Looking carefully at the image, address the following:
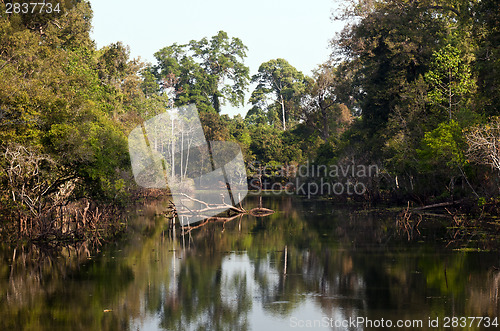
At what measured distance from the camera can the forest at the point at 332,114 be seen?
2417 cm

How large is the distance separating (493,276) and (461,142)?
17.2 metres

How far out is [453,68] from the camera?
121 ft

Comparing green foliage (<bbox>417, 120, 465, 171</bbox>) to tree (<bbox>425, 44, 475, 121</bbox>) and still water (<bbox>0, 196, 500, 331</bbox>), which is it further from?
still water (<bbox>0, 196, 500, 331</bbox>)

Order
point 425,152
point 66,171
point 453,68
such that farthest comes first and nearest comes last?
point 453,68, point 425,152, point 66,171

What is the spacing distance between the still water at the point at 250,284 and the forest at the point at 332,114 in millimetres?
3828

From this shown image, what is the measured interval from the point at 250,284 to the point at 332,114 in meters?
61.1

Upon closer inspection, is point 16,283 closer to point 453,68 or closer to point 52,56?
point 52,56

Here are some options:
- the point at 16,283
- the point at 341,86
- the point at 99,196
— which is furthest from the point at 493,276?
the point at 341,86

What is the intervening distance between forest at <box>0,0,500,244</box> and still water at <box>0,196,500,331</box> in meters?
3.83

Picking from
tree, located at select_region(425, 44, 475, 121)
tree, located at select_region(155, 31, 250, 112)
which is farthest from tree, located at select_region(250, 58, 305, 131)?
tree, located at select_region(425, 44, 475, 121)

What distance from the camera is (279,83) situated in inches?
4624
